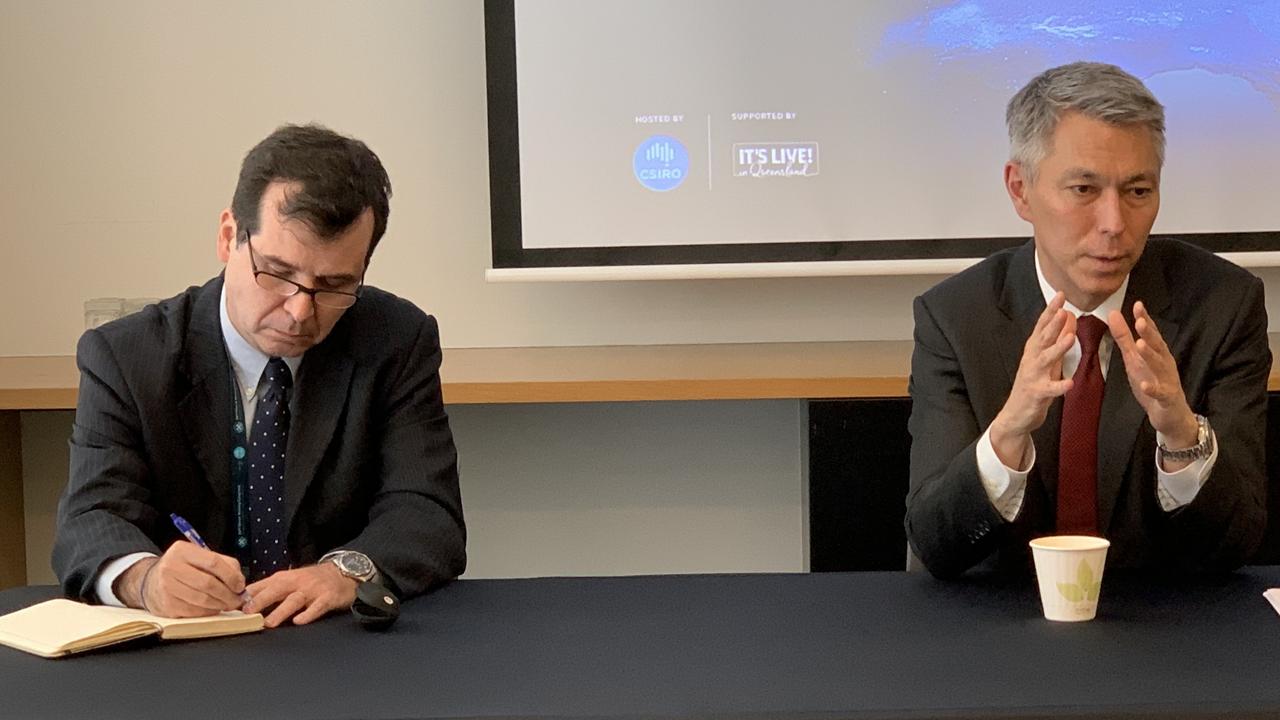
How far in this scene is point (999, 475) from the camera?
184cm

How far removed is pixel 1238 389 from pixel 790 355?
1.50 metres

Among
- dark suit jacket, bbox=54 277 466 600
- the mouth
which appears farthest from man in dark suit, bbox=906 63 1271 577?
dark suit jacket, bbox=54 277 466 600

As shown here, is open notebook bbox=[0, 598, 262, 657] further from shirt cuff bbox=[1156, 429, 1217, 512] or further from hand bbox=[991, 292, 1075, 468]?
shirt cuff bbox=[1156, 429, 1217, 512]

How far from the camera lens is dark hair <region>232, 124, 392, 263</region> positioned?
1927mm

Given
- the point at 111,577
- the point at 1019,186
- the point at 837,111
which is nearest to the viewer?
the point at 111,577

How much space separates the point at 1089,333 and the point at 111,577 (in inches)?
53.2

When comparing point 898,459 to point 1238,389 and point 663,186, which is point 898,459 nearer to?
point 663,186

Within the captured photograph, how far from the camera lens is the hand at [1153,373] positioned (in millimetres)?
1761

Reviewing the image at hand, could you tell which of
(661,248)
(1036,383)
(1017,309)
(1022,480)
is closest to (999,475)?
(1022,480)

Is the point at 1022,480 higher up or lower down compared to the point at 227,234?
lower down

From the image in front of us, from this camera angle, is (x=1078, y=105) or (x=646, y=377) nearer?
(x=1078, y=105)

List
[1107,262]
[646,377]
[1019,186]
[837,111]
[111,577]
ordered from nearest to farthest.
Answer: [111,577]
[1107,262]
[1019,186]
[646,377]
[837,111]

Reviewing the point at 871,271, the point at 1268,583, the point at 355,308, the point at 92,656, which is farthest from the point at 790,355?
the point at 92,656

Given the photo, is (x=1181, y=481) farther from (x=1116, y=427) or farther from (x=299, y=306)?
(x=299, y=306)
